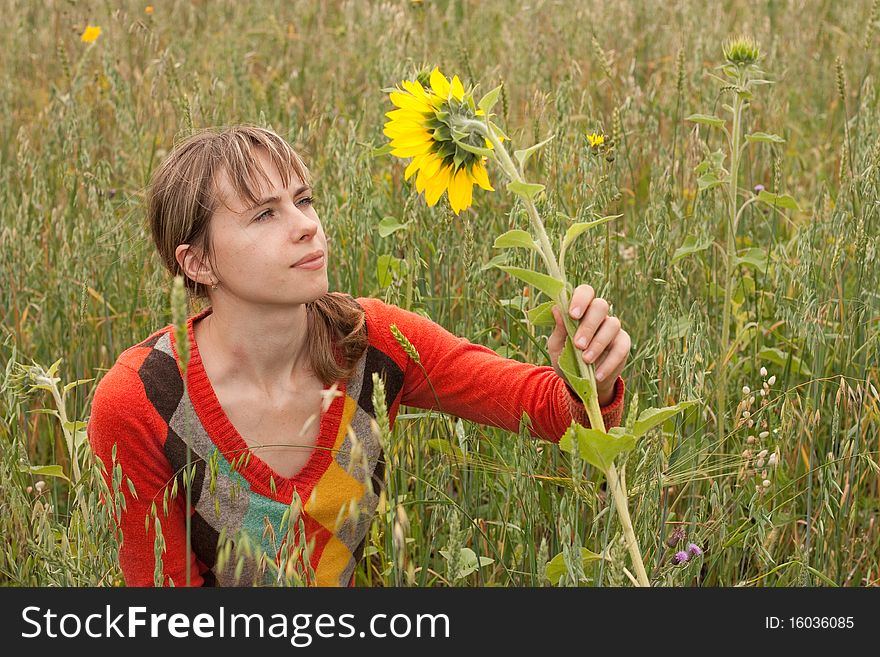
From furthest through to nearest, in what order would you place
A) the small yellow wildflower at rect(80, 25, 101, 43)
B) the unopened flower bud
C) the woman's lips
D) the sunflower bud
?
the small yellow wildflower at rect(80, 25, 101, 43) < the sunflower bud < the woman's lips < the unopened flower bud

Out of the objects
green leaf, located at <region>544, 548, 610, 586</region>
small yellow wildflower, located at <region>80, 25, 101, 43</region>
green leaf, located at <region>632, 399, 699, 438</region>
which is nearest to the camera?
green leaf, located at <region>632, 399, 699, 438</region>

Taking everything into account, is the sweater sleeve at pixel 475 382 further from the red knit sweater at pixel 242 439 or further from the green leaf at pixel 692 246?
the green leaf at pixel 692 246

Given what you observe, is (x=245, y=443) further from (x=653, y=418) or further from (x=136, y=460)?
(x=653, y=418)

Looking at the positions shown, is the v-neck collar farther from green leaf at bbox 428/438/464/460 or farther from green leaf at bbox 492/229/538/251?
green leaf at bbox 492/229/538/251

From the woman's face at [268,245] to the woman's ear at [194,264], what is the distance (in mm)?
25

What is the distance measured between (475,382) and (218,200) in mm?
547

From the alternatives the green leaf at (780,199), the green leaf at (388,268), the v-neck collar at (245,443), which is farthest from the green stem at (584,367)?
the green leaf at (780,199)

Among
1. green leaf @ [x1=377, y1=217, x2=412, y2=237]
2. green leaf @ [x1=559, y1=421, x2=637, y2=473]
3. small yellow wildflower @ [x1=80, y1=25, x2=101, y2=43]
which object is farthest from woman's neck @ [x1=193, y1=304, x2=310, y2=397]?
small yellow wildflower @ [x1=80, y1=25, x2=101, y2=43]

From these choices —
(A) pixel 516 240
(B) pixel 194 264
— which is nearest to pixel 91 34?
(B) pixel 194 264

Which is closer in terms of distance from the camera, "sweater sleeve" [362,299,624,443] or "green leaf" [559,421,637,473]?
"green leaf" [559,421,637,473]

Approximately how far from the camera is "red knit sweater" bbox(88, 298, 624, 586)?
5.87 ft

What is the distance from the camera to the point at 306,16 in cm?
455
